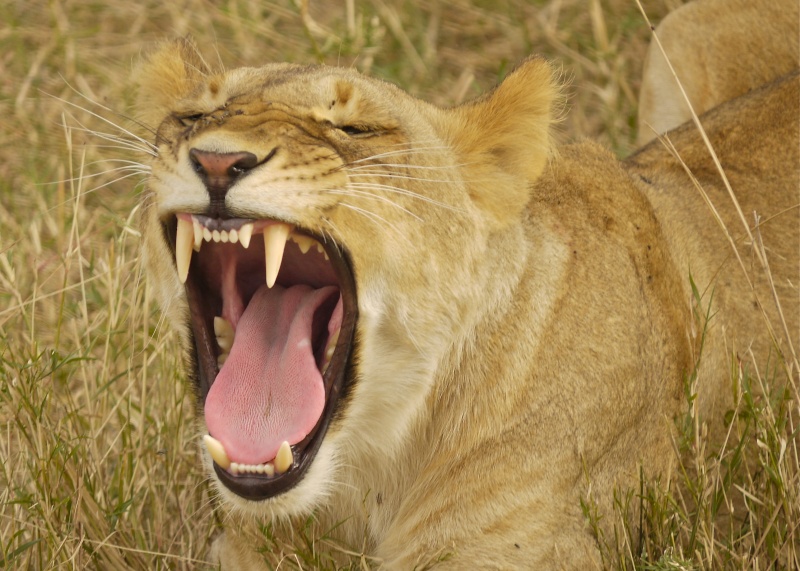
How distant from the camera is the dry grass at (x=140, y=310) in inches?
111

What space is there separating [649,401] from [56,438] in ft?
4.66

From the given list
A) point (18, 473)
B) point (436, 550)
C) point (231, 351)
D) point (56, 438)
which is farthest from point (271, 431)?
point (18, 473)

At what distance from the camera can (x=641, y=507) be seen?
2729 mm

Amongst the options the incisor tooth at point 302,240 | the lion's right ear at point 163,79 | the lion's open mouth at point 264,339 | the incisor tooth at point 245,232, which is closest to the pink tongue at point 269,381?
the lion's open mouth at point 264,339

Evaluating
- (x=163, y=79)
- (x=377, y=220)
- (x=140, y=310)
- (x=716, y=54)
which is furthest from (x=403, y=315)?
(x=716, y=54)

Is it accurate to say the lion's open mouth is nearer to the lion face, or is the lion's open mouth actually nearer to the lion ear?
the lion face

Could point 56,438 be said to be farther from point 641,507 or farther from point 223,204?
point 641,507

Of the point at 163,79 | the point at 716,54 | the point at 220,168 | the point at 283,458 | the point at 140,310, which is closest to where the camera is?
the point at 220,168

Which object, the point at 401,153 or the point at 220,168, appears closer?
the point at 220,168

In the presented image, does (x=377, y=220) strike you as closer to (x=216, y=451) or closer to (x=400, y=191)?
(x=400, y=191)

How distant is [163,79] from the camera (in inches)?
118

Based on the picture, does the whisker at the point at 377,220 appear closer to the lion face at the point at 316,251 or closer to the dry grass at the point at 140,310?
the lion face at the point at 316,251

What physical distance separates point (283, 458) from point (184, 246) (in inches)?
→ 18.0

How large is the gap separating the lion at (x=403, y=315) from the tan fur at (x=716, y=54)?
1717 mm
